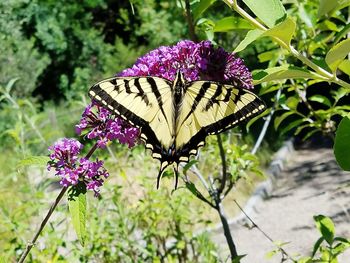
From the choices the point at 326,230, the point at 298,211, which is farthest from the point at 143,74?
the point at 298,211

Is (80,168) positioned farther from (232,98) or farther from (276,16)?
(276,16)

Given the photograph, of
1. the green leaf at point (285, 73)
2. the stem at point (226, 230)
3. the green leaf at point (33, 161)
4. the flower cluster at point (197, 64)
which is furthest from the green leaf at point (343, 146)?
the stem at point (226, 230)

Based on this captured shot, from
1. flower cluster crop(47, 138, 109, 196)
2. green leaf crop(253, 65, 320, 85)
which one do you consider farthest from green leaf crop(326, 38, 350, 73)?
flower cluster crop(47, 138, 109, 196)

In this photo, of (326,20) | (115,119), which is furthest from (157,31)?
(115,119)

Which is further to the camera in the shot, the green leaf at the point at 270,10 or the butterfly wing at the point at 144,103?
the butterfly wing at the point at 144,103

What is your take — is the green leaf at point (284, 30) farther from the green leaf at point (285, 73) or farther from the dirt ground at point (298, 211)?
the dirt ground at point (298, 211)
